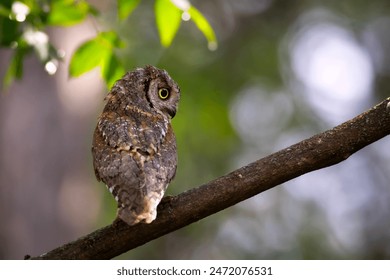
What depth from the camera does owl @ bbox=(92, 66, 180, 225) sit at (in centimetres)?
319

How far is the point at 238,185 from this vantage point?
3141 millimetres

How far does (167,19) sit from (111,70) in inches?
16.2

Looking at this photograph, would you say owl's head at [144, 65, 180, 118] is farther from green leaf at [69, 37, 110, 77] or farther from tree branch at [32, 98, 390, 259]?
tree branch at [32, 98, 390, 259]

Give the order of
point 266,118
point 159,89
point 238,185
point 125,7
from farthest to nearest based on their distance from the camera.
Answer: point 266,118 → point 159,89 → point 125,7 → point 238,185

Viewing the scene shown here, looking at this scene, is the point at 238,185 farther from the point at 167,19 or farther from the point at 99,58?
the point at 99,58

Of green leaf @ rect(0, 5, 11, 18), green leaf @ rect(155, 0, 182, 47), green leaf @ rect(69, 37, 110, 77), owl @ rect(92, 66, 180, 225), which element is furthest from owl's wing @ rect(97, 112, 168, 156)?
green leaf @ rect(0, 5, 11, 18)

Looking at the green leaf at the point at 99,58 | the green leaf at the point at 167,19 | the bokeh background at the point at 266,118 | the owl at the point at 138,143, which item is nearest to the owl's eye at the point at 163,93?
the owl at the point at 138,143

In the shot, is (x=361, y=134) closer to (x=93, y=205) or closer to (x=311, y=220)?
(x=93, y=205)

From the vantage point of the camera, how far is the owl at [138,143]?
10.5ft

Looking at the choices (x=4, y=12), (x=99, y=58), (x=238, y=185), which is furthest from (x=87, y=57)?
(x=238, y=185)

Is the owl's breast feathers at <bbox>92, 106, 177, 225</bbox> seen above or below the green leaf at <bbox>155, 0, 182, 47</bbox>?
below

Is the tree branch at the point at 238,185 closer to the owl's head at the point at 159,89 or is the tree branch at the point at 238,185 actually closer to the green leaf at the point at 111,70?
the green leaf at the point at 111,70

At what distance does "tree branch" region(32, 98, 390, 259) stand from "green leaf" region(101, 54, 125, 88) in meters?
0.72

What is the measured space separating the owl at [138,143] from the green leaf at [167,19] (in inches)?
21.9
